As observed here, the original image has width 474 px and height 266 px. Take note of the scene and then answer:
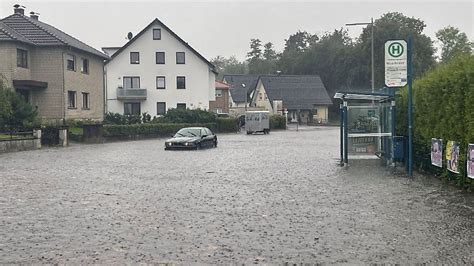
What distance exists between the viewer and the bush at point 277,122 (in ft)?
229

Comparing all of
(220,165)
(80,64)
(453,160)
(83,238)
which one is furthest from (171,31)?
(83,238)

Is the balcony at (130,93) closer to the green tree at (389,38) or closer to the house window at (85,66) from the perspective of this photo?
the house window at (85,66)

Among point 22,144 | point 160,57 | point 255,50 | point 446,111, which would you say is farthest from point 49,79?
point 255,50

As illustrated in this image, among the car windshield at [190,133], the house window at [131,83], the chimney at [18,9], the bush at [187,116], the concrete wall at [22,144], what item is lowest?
the concrete wall at [22,144]

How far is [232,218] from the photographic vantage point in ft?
32.4

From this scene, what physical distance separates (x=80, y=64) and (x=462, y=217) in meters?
41.0

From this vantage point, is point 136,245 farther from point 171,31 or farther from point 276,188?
point 171,31

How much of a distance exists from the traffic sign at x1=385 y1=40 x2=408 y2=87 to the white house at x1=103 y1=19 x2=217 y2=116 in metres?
46.9

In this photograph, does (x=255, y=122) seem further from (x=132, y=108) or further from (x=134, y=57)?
(x=134, y=57)

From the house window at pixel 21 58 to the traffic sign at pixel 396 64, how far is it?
2992cm

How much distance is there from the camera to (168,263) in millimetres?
6871

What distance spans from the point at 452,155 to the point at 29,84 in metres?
33.5

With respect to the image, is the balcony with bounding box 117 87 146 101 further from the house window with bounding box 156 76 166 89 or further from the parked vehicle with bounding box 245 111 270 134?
the parked vehicle with bounding box 245 111 270 134

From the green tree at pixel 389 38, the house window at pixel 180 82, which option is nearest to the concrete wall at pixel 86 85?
the house window at pixel 180 82
